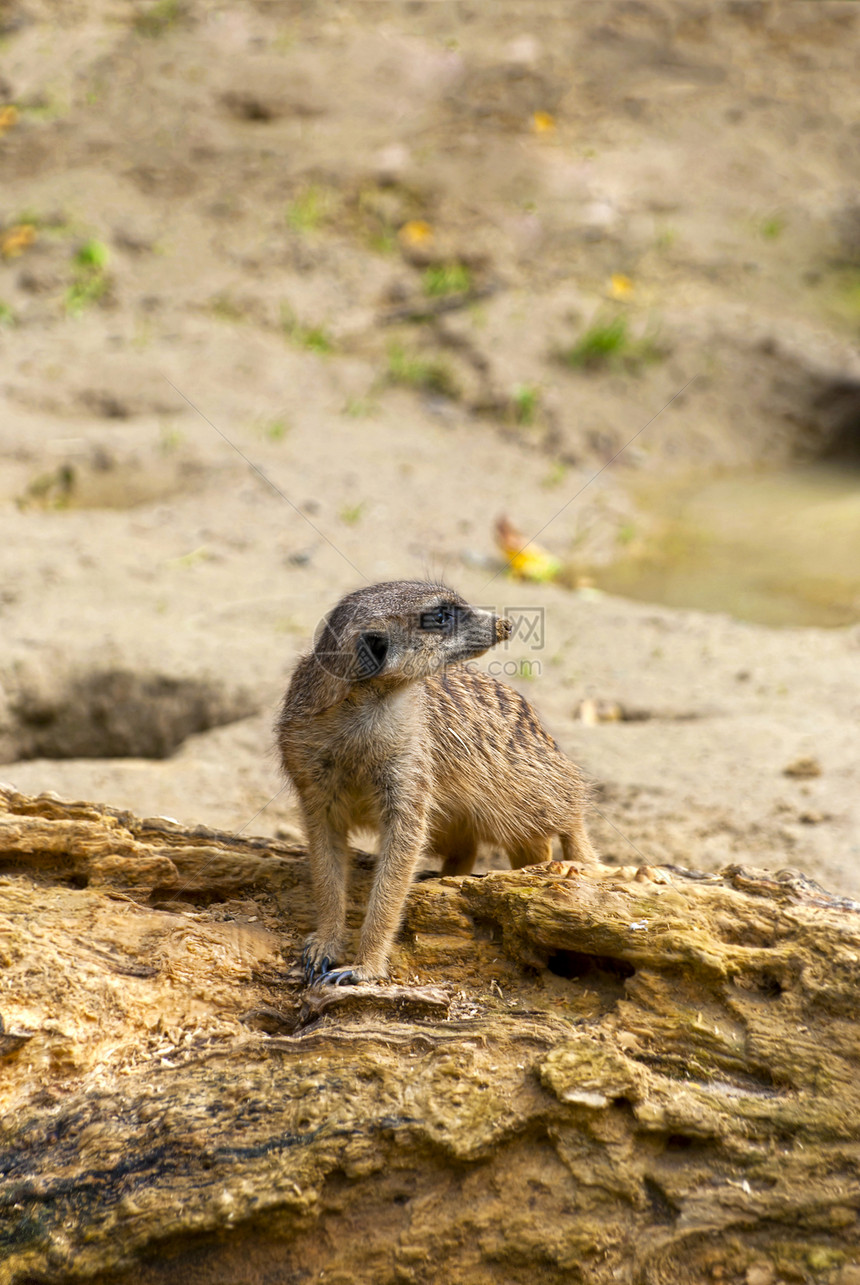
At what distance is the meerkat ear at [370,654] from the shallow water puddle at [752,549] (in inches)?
184

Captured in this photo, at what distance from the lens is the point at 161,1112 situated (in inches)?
80.0

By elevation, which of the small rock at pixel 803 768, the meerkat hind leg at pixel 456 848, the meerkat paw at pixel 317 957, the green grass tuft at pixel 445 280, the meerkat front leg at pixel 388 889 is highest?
the meerkat front leg at pixel 388 889

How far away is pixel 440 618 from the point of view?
268cm

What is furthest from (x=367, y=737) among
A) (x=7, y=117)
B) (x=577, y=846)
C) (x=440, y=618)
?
(x=7, y=117)

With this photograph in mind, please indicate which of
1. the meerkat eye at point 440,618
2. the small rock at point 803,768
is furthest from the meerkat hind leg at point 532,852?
the small rock at point 803,768

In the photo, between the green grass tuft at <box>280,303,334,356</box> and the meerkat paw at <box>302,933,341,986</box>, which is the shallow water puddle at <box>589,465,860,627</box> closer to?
the green grass tuft at <box>280,303,334,356</box>

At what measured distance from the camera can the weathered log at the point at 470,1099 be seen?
6.24 ft

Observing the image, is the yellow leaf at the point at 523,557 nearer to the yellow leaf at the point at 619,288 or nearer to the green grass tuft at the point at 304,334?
the green grass tuft at the point at 304,334

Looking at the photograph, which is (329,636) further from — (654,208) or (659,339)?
(654,208)

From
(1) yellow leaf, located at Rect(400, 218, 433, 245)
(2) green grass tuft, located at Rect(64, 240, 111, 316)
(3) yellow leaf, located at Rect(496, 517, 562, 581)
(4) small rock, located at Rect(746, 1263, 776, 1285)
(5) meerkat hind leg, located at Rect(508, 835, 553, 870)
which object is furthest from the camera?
(1) yellow leaf, located at Rect(400, 218, 433, 245)

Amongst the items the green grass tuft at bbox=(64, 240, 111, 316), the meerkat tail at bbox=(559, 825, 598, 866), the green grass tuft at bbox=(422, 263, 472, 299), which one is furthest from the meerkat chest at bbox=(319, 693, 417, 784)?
the green grass tuft at bbox=(422, 263, 472, 299)

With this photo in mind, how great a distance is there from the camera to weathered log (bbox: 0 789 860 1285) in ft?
6.24

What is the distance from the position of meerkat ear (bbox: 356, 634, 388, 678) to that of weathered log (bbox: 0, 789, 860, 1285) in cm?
63

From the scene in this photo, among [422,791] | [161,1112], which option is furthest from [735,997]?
[161,1112]
